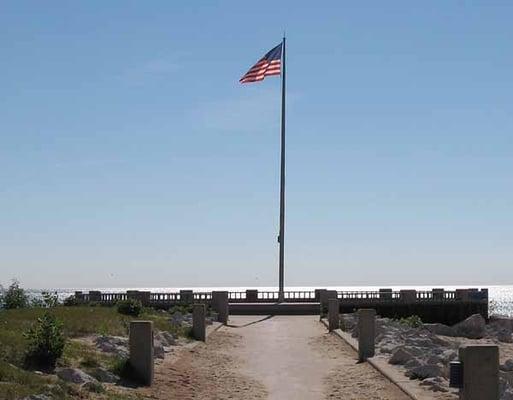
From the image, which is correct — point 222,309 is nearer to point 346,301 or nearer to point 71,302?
point 71,302

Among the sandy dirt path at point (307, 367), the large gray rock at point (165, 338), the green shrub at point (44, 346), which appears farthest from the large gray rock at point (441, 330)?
the green shrub at point (44, 346)

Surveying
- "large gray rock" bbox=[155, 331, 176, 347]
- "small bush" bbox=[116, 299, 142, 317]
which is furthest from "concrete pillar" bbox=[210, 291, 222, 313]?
"large gray rock" bbox=[155, 331, 176, 347]

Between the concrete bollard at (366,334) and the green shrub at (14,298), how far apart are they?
14.5 meters

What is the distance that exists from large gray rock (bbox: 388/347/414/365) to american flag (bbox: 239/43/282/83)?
93.4 ft

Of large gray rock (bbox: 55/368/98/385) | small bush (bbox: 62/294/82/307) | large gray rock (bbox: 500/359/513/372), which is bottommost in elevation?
large gray rock (bbox: 500/359/513/372)

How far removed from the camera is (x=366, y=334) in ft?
73.3

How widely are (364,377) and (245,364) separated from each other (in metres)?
4.00

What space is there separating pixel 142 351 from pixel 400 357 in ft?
22.0

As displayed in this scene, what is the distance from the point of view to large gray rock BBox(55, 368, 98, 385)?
1477 cm

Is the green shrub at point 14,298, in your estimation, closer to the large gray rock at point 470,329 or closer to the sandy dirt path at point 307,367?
the sandy dirt path at point 307,367

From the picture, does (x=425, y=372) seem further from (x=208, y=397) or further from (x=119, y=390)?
(x=119, y=390)

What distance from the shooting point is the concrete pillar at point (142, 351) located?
16.6 m

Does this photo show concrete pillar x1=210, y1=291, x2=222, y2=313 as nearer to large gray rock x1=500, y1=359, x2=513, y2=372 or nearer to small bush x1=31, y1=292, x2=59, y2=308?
small bush x1=31, y1=292, x2=59, y2=308

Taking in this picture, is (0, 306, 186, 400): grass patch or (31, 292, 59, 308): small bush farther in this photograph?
(31, 292, 59, 308): small bush
